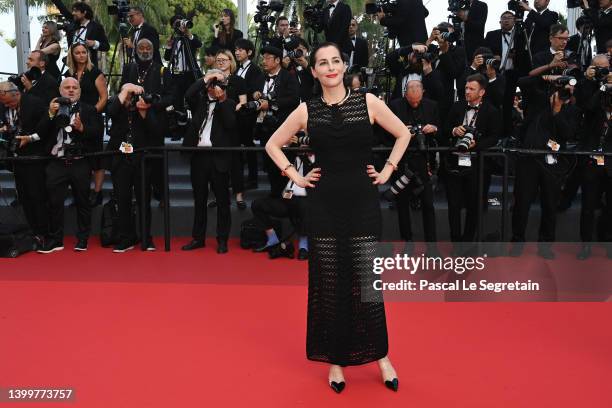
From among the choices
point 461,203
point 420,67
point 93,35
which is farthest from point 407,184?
point 93,35

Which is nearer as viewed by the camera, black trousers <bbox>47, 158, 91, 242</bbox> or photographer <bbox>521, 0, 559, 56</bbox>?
black trousers <bbox>47, 158, 91, 242</bbox>

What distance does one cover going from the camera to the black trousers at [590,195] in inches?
277

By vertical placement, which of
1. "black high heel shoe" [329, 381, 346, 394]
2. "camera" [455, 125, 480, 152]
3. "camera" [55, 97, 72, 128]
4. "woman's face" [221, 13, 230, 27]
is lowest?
"black high heel shoe" [329, 381, 346, 394]

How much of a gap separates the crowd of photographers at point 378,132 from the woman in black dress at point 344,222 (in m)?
2.69

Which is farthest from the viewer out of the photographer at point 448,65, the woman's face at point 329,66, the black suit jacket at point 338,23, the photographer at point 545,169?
the black suit jacket at point 338,23

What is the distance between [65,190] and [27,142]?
59 centimetres

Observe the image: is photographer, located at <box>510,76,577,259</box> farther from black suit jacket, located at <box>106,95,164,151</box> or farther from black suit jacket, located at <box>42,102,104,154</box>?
black suit jacket, located at <box>42,102,104,154</box>

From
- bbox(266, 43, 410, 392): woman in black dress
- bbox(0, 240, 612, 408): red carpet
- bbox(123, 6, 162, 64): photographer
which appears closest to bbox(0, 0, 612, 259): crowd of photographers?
bbox(123, 6, 162, 64): photographer

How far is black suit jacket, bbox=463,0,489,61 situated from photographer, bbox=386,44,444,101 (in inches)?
48.1

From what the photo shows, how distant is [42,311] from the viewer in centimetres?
526

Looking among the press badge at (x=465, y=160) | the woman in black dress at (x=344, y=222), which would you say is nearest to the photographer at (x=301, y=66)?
the press badge at (x=465, y=160)

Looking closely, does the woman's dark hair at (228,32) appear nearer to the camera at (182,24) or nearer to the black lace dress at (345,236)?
the camera at (182,24)

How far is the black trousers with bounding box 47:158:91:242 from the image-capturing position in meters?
7.41

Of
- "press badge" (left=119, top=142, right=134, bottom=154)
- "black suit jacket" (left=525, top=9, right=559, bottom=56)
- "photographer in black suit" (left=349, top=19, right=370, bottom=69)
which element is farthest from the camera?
"photographer in black suit" (left=349, top=19, right=370, bottom=69)
